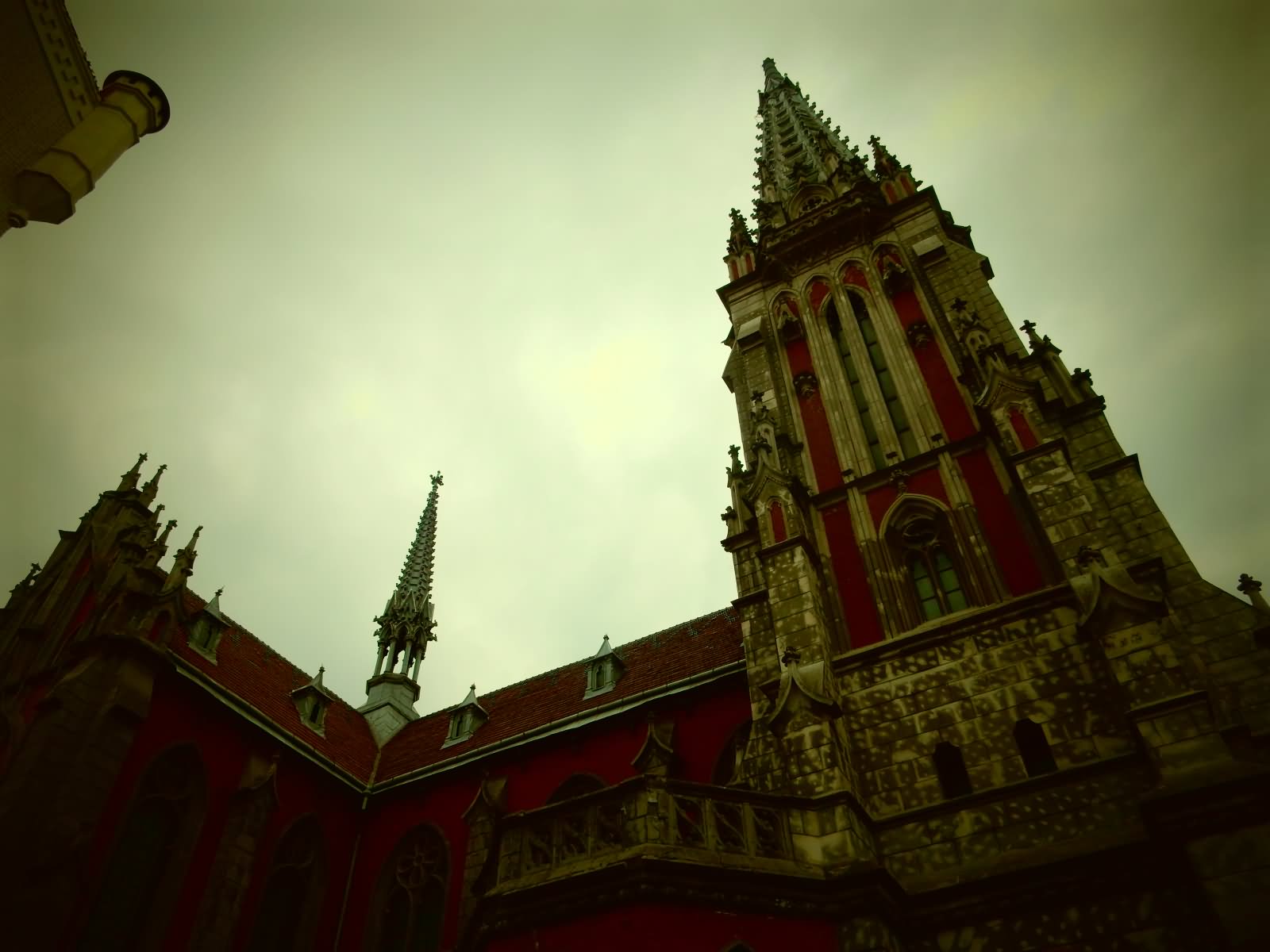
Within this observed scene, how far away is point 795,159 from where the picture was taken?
32.2 metres

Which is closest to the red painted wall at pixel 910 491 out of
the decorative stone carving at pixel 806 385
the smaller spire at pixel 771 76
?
the decorative stone carving at pixel 806 385

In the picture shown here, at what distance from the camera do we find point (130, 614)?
58.9 ft

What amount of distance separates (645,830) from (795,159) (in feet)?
91.8

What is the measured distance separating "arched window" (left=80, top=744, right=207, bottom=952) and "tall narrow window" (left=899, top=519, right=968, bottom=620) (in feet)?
53.3

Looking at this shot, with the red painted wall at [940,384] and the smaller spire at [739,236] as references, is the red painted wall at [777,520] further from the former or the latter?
the smaller spire at [739,236]

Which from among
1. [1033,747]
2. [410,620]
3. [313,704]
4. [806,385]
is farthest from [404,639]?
[1033,747]

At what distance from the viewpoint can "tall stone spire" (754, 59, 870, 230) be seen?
2741 centimetres

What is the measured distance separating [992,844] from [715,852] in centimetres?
423

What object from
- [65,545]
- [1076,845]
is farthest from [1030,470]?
[65,545]

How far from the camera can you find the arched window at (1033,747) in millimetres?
12625

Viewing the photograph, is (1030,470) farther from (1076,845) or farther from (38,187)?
(38,187)

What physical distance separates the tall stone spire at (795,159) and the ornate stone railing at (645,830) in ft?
67.1

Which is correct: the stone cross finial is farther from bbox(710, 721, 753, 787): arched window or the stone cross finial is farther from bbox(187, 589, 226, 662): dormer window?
bbox(187, 589, 226, 662): dormer window

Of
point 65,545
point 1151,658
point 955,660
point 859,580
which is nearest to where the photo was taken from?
point 1151,658
